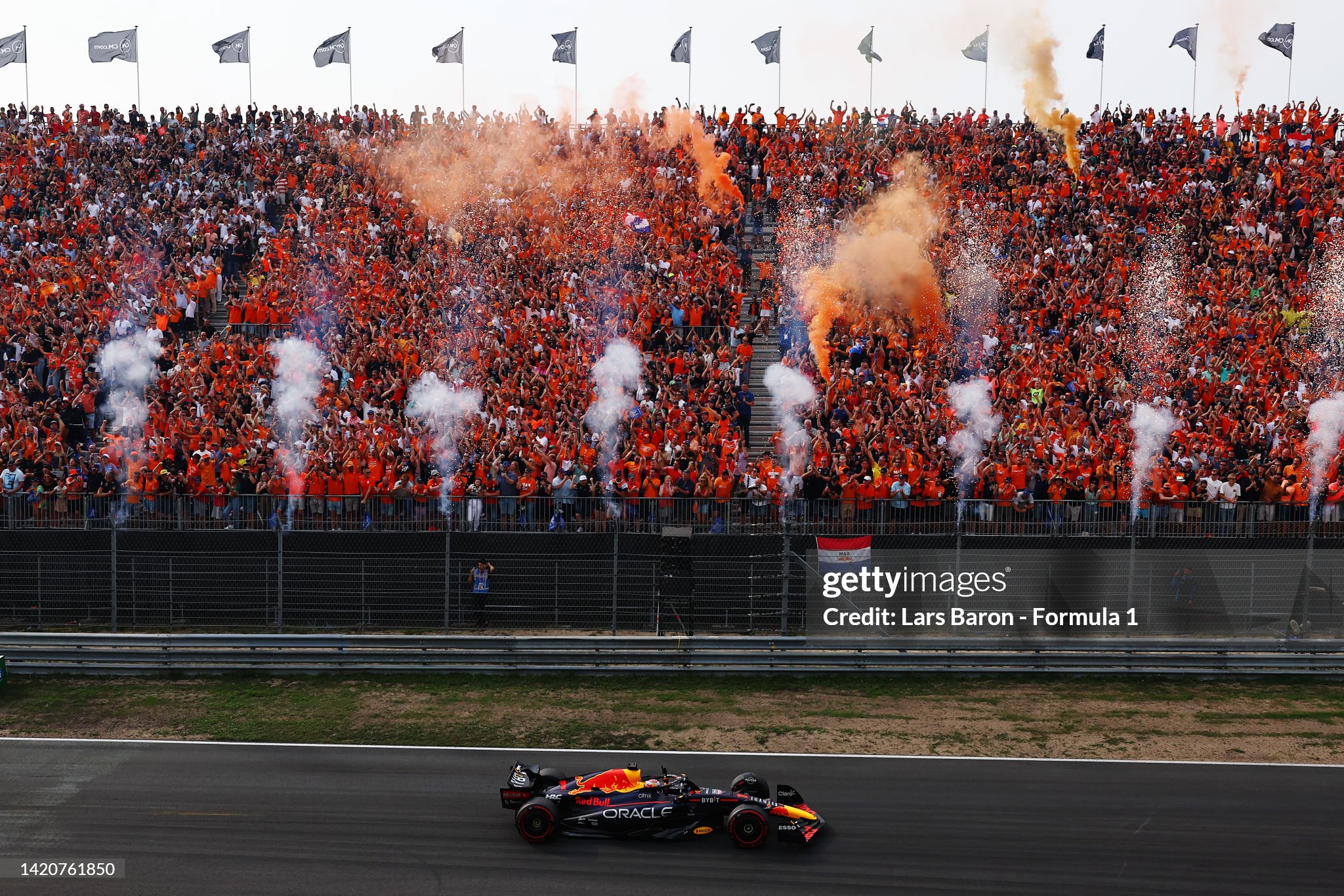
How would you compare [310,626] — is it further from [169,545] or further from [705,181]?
[705,181]

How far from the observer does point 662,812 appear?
416 inches

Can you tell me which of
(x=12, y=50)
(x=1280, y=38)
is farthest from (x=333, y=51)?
(x=1280, y=38)

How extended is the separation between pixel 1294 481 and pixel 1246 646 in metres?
5.56

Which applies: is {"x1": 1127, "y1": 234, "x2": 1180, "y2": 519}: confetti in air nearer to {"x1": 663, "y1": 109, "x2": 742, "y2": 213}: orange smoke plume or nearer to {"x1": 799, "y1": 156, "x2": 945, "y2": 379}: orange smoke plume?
{"x1": 799, "y1": 156, "x2": 945, "y2": 379}: orange smoke plume

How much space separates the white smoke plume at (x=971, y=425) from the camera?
66.7ft

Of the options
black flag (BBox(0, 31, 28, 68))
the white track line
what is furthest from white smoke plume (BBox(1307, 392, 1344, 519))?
black flag (BBox(0, 31, 28, 68))

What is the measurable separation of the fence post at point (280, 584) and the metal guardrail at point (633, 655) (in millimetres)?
767

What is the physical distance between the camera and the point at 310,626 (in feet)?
57.4

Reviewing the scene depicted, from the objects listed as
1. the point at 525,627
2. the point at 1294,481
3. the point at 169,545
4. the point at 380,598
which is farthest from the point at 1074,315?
the point at 169,545

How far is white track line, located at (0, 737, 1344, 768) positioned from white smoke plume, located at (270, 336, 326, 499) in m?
7.25

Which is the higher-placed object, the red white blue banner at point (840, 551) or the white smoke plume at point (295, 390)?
the white smoke plume at point (295, 390)

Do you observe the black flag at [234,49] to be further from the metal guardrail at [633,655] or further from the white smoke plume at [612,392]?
the metal guardrail at [633,655]

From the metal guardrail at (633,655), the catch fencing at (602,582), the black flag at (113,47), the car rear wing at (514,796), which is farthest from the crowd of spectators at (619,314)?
the car rear wing at (514,796)

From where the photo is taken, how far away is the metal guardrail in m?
16.0
